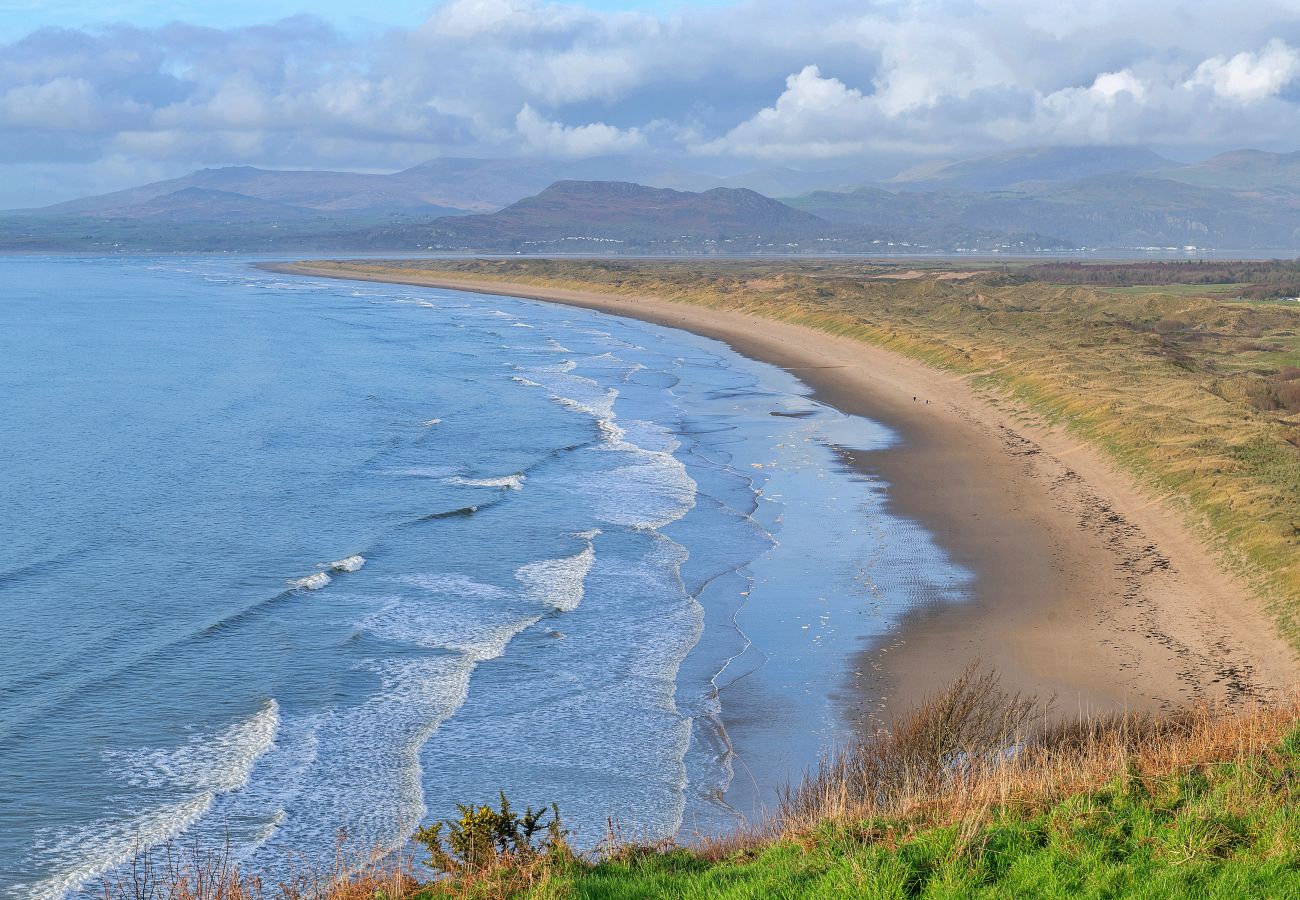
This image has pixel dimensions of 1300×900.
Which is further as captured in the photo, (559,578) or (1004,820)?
(559,578)

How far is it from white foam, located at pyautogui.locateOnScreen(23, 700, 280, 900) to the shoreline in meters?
8.37

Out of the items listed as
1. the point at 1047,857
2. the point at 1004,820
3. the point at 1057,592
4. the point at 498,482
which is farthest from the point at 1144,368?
the point at 1047,857

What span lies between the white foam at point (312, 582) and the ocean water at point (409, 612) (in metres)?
0.26

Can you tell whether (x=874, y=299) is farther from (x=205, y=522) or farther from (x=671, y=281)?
(x=205, y=522)

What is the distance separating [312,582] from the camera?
23047 mm

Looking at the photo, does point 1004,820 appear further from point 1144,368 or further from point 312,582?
point 1144,368

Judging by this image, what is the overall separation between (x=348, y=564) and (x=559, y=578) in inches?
176

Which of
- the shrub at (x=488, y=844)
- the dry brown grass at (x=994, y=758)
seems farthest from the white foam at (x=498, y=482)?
the shrub at (x=488, y=844)

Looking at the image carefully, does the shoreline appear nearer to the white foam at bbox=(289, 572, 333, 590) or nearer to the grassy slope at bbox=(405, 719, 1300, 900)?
the grassy slope at bbox=(405, 719, 1300, 900)

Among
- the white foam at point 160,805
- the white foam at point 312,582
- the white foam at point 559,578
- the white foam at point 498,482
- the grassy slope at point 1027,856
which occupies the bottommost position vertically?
the white foam at point 160,805

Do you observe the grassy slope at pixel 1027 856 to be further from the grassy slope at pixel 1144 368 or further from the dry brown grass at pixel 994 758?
the grassy slope at pixel 1144 368

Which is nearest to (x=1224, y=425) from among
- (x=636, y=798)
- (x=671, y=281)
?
(x=636, y=798)

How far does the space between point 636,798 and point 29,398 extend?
4401cm

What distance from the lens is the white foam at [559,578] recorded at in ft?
73.5
